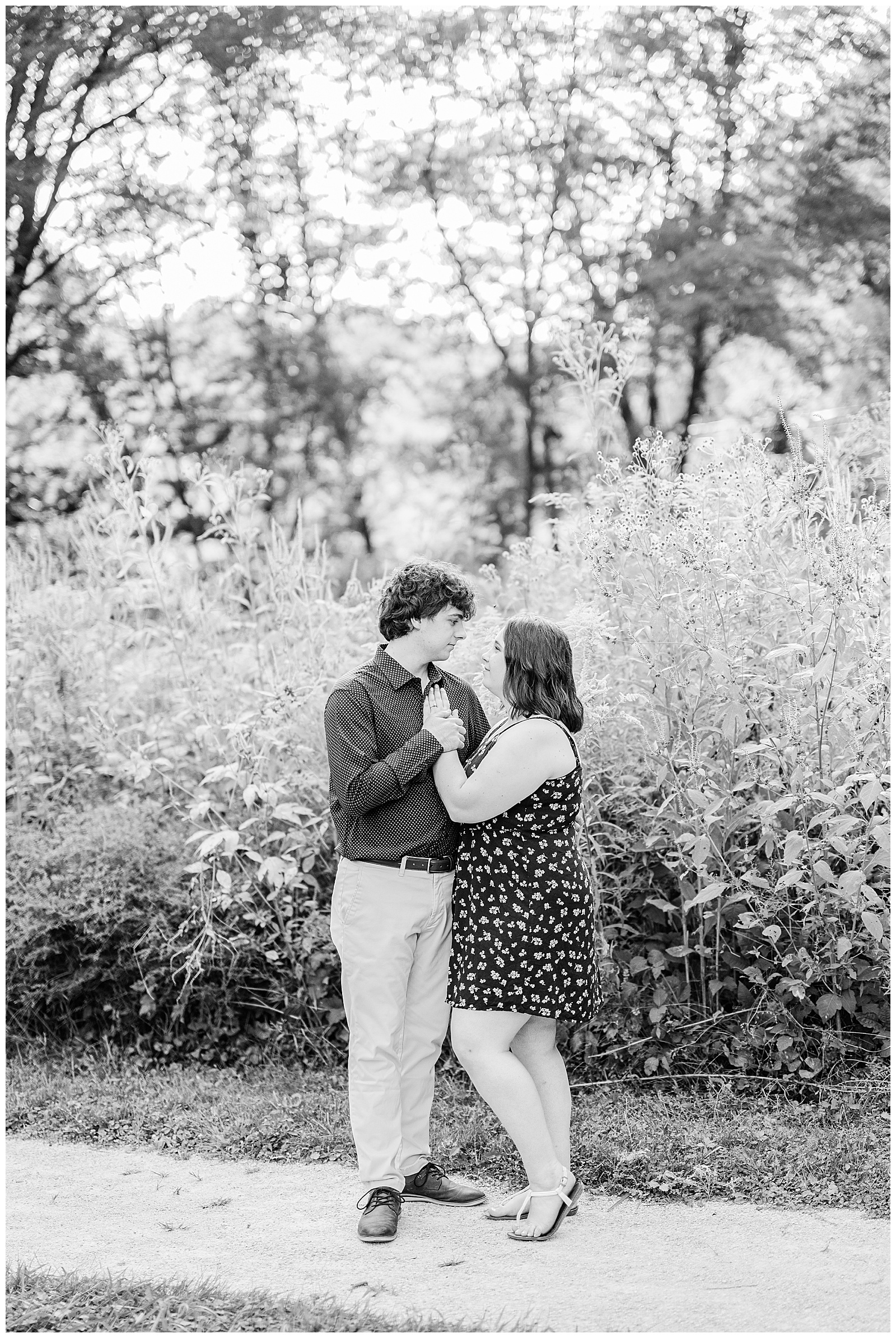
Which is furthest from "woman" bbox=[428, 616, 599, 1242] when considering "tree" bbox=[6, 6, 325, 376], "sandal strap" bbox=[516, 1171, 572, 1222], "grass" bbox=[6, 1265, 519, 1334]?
"tree" bbox=[6, 6, 325, 376]

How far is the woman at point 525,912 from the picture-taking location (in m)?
3.18

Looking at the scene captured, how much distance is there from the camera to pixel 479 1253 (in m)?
3.09

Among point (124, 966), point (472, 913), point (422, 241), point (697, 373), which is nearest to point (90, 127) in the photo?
point (422, 241)

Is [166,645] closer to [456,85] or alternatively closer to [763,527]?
[763,527]

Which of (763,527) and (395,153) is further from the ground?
(395,153)

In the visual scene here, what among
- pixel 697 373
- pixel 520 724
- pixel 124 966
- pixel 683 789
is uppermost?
pixel 697 373

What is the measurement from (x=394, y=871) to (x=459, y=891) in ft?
0.62

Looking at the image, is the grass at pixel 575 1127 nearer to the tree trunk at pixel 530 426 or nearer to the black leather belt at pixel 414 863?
the black leather belt at pixel 414 863

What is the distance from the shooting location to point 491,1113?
410cm

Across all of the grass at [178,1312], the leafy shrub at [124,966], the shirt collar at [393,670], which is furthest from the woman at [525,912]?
the leafy shrub at [124,966]

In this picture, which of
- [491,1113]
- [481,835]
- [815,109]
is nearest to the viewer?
[481,835]

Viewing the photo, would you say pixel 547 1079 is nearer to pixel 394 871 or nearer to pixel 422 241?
pixel 394 871

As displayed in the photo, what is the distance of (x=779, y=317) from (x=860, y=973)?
37.3 ft

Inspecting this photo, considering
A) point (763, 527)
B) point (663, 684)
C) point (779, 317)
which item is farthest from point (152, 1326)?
point (779, 317)
